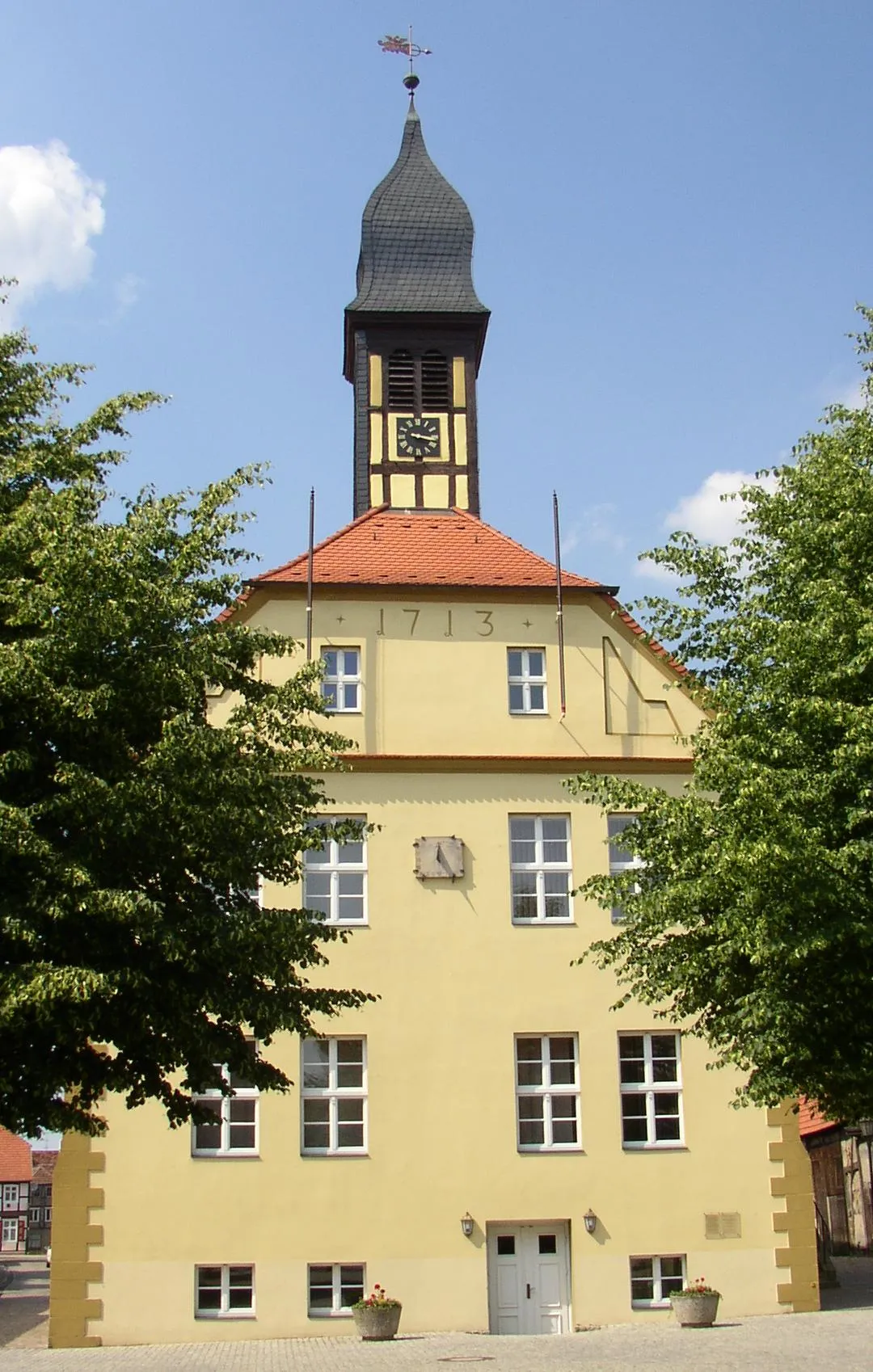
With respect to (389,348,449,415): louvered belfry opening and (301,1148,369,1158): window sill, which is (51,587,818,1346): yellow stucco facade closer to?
(301,1148,369,1158): window sill

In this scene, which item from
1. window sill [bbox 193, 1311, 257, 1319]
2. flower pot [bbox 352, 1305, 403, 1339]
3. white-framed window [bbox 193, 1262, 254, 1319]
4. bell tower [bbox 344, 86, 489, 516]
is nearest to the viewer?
flower pot [bbox 352, 1305, 403, 1339]

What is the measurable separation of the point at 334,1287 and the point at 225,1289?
1.47 m

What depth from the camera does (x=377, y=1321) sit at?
20031mm

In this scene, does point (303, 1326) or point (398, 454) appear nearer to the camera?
point (303, 1326)

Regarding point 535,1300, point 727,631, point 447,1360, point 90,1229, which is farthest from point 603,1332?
point 727,631

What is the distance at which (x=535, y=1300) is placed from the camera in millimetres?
21516

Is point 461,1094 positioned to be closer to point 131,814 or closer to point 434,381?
point 131,814

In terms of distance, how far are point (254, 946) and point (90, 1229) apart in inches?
419

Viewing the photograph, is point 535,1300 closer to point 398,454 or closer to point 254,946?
point 254,946

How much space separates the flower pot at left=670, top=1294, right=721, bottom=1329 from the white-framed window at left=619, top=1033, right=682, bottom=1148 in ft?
6.82

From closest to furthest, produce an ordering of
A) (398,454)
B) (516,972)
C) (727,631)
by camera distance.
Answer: (727,631), (516,972), (398,454)

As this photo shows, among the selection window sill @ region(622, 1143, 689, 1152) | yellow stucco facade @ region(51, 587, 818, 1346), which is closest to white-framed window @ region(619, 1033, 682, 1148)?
window sill @ region(622, 1143, 689, 1152)

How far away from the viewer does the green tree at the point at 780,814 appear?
14.0 m

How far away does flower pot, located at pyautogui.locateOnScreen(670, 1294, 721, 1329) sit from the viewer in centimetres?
2061
